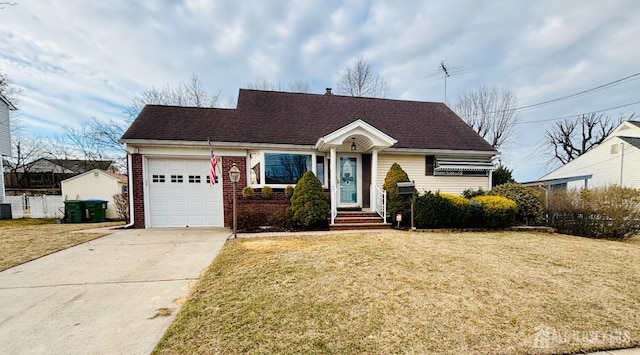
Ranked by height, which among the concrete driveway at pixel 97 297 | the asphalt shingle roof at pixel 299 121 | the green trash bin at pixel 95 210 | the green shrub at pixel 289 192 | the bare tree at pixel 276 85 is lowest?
the green trash bin at pixel 95 210

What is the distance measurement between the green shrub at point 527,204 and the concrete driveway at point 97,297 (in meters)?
9.79

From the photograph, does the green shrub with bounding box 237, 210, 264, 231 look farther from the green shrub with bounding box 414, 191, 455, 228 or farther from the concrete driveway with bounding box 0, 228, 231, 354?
the green shrub with bounding box 414, 191, 455, 228

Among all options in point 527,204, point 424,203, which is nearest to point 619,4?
point 527,204

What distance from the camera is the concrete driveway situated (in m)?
2.43

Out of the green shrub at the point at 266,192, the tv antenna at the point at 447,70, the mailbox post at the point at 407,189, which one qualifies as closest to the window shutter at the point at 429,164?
the mailbox post at the point at 407,189

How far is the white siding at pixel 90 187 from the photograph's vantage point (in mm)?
15383

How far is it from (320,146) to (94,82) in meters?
12.4

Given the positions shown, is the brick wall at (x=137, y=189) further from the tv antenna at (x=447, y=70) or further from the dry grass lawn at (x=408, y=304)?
the tv antenna at (x=447, y=70)

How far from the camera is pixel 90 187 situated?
15453 mm

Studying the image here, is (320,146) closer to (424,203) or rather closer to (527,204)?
(424,203)

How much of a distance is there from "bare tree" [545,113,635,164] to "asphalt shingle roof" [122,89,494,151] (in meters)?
25.6

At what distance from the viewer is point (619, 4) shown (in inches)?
336

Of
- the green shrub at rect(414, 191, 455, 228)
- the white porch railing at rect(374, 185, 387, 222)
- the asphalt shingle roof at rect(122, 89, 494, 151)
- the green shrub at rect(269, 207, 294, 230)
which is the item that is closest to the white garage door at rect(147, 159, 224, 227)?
the asphalt shingle roof at rect(122, 89, 494, 151)

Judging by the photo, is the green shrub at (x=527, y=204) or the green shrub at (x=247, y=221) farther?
the green shrub at (x=527, y=204)
